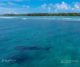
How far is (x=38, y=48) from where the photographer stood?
329 cm

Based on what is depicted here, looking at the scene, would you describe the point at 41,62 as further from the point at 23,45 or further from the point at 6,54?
the point at 6,54

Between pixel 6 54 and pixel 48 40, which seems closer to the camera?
pixel 6 54

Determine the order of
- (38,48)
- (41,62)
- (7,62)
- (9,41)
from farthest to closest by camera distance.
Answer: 1. (9,41)
2. (38,48)
3. (41,62)
4. (7,62)

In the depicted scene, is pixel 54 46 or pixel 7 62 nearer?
pixel 7 62

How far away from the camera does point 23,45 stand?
131 inches

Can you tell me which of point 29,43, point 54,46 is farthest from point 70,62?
point 29,43

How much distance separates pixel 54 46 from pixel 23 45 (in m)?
1.28

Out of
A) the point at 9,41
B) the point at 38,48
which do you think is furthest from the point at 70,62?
the point at 9,41

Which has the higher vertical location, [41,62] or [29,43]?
[29,43]

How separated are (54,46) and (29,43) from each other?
1.04m

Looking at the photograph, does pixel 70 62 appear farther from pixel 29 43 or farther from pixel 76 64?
pixel 29 43

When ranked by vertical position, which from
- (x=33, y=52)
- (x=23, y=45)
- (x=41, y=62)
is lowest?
(x=41, y=62)

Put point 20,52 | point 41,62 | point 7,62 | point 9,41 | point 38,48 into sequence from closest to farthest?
point 7,62 → point 41,62 → point 20,52 → point 38,48 → point 9,41

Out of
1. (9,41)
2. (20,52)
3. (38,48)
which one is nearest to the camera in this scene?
(20,52)
